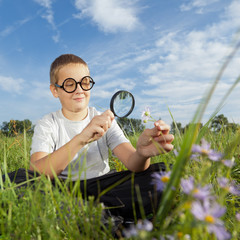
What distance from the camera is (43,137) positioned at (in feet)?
9.07

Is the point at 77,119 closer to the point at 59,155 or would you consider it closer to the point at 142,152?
the point at 59,155

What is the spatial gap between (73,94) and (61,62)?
0.47m

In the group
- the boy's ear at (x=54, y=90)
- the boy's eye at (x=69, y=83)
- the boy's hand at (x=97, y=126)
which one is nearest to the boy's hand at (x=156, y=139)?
the boy's hand at (x=97, y=126)

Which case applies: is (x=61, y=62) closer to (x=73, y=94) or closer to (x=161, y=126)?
(x=73, y=94)

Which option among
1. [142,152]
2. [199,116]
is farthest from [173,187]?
[142,152]

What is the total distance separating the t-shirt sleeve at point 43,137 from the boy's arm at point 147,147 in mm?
704

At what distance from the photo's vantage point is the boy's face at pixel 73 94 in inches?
111

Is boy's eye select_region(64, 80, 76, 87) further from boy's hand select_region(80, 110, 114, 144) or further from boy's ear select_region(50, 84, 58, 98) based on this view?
boy's hand select_region(80, 110, 114, 144)

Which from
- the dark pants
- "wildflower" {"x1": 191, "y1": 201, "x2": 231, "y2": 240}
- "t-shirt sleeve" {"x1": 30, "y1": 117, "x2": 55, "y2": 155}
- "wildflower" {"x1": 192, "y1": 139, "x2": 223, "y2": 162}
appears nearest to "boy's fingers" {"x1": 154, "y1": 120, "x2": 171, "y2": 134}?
the dark pants

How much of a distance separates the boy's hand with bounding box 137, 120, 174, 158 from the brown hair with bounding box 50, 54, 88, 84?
1322mm

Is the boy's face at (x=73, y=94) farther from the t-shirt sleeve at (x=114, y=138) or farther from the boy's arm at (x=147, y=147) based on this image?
the boy's arm at (x=147, y=147)

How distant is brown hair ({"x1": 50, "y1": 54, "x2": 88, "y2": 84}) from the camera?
9.83 feet

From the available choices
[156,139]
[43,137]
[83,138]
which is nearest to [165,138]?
[156,139]

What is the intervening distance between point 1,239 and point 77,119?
1.71 m
